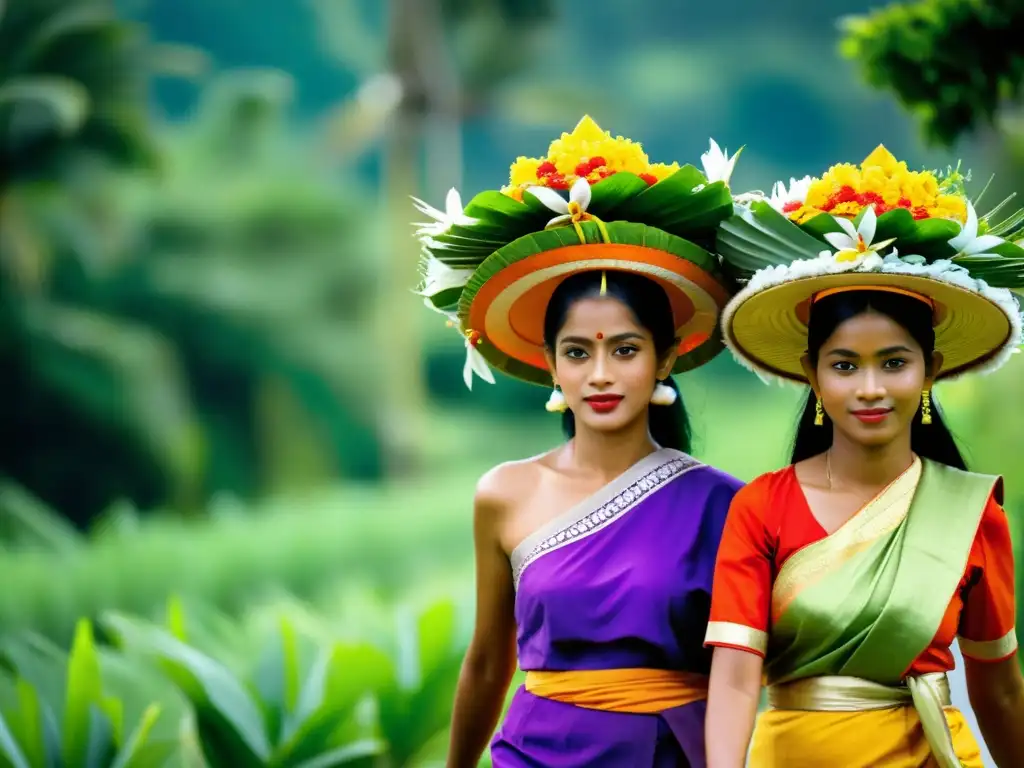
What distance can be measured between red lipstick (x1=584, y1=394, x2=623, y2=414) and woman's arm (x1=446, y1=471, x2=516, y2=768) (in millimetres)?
326

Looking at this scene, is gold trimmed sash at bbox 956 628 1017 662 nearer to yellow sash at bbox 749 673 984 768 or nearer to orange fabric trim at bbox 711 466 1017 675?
orange fabric trim at bbox 711 466 1017 675

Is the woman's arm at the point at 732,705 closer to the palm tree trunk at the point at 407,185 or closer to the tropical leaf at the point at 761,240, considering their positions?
the tropical leaf at the point at 761,240

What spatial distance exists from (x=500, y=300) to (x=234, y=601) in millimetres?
7139

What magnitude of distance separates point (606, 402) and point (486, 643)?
660 millimetres

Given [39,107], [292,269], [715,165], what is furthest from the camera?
[292,269]

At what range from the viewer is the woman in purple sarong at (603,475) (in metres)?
2.59

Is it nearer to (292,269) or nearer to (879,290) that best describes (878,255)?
(879,290)

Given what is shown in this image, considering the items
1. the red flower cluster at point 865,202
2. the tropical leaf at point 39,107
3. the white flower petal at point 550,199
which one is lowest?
the red flower cluster at point 865,202

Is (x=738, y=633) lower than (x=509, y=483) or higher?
lower

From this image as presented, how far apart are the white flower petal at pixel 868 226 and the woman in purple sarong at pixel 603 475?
318 mm

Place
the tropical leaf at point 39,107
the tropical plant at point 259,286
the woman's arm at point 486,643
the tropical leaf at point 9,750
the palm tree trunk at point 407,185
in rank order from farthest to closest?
the tropical plant at point 259,286
the palm tree trunk at point 407,185
the tropical leaf at point 39,107
the tropical leaf at point 9,750
the woman's arm at point 486,643

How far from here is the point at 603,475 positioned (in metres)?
2.79

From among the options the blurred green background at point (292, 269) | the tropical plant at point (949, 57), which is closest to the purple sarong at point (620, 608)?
the tropical plant at point (949, 57)

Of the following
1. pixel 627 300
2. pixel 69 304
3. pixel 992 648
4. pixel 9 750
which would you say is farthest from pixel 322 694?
pixel 69 304
